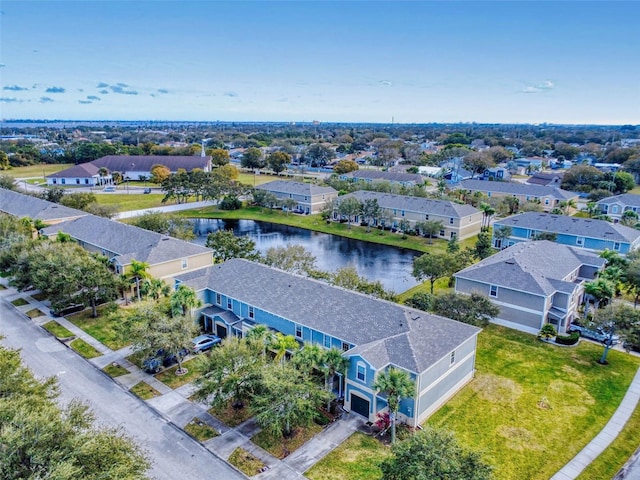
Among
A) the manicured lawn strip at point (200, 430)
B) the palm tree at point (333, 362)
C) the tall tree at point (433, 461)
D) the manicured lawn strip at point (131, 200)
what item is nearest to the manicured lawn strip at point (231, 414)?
the manicured lawn strip at point (200, 430)

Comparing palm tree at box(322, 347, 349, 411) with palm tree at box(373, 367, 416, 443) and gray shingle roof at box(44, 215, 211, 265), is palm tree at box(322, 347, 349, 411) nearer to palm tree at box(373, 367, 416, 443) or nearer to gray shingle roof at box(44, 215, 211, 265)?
palm tree at box(373, 367, 416, 443)

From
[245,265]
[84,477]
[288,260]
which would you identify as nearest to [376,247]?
[288,260]

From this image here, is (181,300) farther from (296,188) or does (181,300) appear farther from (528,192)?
(528,192)

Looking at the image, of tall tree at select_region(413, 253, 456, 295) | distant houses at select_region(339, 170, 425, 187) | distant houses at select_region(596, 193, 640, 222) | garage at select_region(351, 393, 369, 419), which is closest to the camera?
garage at select_region(351, 393, 369, 419)

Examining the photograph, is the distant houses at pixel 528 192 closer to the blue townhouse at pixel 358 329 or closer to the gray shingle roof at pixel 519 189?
the gray shingle roof at pixel 519 189

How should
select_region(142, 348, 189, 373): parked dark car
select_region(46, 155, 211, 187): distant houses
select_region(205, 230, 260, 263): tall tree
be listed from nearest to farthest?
select_region(142, 348, 189, 373): parked dark car
select_region(205, 230, 260, 263): tall tree
select_region(46, 155, 211, 187): distant houses

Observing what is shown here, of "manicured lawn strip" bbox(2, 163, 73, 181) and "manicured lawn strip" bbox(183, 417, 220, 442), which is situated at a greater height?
"manicured lawn strip" bbox(2, 163, 73, 181)

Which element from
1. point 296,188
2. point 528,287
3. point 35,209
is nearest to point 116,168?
point 296,188

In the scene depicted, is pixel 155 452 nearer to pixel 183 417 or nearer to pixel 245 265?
pixel 183 417

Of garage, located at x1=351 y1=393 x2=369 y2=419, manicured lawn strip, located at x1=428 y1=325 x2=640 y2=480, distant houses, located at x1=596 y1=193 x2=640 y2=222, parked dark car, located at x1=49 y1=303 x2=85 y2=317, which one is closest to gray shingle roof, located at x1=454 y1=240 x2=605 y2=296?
manicured lawn strip, located at x1=428 y1=325 x2=640 y2=480
